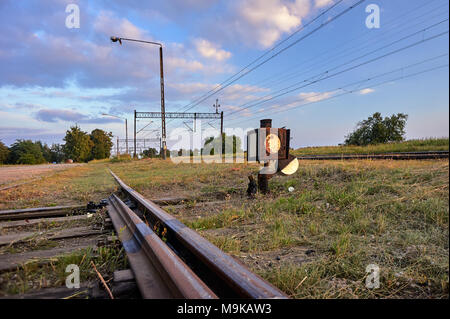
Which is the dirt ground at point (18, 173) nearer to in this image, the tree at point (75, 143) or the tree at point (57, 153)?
the tree at point (75, 143)

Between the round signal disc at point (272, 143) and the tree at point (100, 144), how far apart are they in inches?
3423

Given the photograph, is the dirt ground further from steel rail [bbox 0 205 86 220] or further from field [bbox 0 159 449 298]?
field [bbox 0 159 449 298]

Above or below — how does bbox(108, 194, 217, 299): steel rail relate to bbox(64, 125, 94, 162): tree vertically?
below

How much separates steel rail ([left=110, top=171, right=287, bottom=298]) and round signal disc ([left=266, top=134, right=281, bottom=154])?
2.23m

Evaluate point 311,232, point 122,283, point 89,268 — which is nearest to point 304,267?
point 311,232

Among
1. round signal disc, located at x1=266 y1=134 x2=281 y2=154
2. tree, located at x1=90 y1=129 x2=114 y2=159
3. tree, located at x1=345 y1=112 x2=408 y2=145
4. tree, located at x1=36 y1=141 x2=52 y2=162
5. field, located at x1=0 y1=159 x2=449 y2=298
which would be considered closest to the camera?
field, located at x1=0 y1=159 x2=449 y2=298

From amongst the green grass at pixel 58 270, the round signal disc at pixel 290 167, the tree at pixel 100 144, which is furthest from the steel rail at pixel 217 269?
the tree at pixel 100 144

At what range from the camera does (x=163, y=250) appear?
1603 millimetres

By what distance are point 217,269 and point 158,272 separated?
0.33 meters

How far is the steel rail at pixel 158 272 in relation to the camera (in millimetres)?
1153

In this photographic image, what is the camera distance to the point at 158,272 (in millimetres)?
1436

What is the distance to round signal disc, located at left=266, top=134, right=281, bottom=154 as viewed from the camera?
4141 mm

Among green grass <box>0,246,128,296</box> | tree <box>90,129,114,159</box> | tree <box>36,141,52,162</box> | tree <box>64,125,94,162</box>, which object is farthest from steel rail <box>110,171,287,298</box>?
tree <box>36,141,52,162</box>

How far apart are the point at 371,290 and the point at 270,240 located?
97cm
